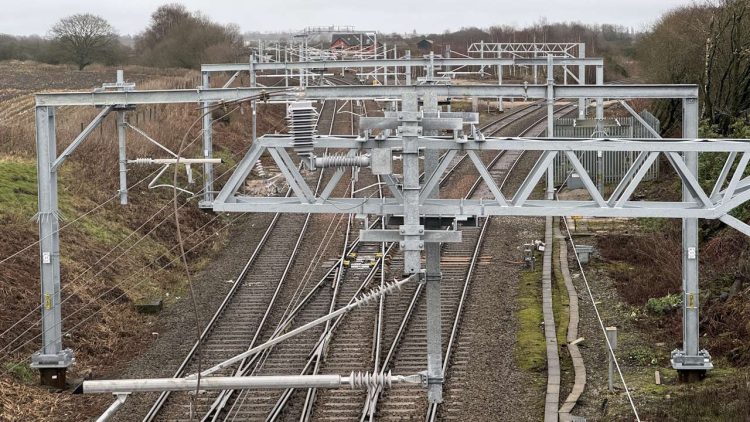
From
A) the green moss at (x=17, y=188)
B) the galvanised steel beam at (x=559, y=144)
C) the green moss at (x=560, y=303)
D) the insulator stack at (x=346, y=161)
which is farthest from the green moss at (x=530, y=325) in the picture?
the green moss at (x=17, y=188)

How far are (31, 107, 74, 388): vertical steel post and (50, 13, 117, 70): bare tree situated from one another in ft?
157

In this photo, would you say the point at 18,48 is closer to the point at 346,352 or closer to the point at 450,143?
the point at 346,352

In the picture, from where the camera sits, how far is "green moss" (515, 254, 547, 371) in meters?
15.0

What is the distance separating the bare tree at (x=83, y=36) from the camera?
60625 mm

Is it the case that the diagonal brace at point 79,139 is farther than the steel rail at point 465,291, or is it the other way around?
the diagonal brace at point 79,139

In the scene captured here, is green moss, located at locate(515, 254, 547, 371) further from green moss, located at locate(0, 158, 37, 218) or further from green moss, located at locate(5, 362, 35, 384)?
green moss, located at locate(0, 158, 37, 218)

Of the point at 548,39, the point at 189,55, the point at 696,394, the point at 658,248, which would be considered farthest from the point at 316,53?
the point at 548,39

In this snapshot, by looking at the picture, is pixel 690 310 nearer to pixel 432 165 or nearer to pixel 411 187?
pixel 432 165

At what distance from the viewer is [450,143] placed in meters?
10.3

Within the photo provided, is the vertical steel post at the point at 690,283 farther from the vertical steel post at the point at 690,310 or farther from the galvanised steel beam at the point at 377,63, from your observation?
the galvanised steel beam at the point at 377,63

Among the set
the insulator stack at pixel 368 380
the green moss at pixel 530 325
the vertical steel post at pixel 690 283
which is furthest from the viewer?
the green moss at pixel 530 325

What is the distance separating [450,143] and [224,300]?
8.83 meters

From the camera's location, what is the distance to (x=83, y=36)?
61.5 meters

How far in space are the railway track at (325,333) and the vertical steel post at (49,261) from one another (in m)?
1.64
